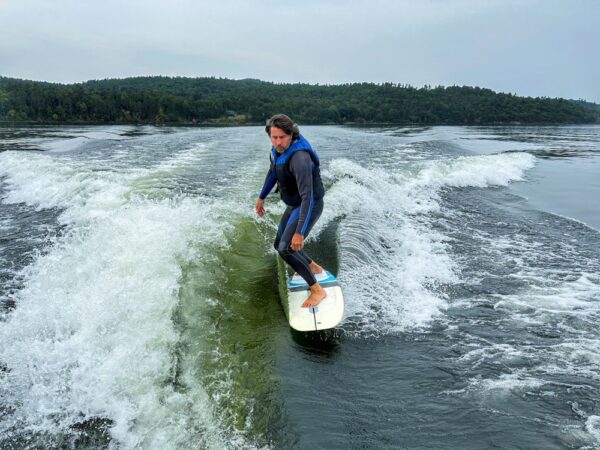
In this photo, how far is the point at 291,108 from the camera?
3132 inches

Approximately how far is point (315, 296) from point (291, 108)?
77.1 meters

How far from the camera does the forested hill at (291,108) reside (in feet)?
253

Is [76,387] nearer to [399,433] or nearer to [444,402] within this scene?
[399,433]

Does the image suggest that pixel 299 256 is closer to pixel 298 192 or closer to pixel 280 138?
pixel 298 192

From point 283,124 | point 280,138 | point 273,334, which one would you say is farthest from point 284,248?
point 283,124

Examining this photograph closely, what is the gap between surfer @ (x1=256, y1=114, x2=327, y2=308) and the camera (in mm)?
5176

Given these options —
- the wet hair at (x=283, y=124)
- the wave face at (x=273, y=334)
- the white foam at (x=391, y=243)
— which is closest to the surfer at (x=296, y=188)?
the wet hair at (x=283, y=124)

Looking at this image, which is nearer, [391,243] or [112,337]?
[112,337]

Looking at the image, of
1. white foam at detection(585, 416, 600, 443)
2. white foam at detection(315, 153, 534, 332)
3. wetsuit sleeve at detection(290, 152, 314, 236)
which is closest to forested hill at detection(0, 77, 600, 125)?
white foam at detection(315, 153, 534, 332)

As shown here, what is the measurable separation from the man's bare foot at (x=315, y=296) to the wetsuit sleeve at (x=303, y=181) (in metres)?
0.87

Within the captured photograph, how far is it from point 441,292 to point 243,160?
14.8 metres

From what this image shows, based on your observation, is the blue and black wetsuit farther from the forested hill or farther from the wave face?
the forested hill

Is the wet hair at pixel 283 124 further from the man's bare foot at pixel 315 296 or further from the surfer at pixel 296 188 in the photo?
the man's bare foot at pixel 315 296

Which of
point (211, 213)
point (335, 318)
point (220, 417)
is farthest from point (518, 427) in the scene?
point (211, 213)
